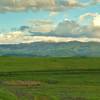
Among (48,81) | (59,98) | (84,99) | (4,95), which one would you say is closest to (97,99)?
(84,99)

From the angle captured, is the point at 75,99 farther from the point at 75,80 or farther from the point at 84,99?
the point at 75,80

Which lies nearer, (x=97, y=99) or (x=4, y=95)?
(x=4, y=95)

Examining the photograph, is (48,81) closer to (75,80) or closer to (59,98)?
(75,80)

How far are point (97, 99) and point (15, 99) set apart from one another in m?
11.9

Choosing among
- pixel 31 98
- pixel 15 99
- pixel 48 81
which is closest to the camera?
pixel 15 99

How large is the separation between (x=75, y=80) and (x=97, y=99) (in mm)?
46883

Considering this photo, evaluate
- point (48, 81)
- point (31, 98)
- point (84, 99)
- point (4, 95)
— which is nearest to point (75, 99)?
point (84, 99)

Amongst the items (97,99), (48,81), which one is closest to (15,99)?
(97,99)

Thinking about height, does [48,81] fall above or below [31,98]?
below

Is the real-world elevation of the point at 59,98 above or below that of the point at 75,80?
above

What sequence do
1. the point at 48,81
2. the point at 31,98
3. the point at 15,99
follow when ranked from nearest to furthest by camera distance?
the point at 15,99
the point at 31,98
the point at 48,81

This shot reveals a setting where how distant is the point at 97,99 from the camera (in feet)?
186

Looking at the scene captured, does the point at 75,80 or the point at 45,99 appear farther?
the point at 75,80

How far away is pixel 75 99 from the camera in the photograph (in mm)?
56750
